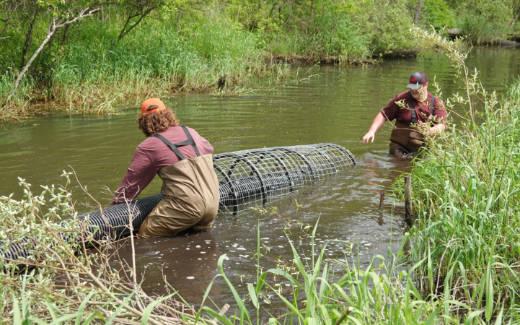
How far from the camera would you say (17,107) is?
12.9m

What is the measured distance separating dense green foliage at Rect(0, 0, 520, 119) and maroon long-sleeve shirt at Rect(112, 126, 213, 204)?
23.9 feet

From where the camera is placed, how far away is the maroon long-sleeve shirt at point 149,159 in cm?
619

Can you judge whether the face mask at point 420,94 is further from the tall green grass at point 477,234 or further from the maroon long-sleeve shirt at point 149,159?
the maroon long-sleeve shirt at point 149,159

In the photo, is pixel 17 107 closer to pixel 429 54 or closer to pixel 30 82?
pixel 30 82

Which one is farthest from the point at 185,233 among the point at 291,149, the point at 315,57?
the point at 315,57

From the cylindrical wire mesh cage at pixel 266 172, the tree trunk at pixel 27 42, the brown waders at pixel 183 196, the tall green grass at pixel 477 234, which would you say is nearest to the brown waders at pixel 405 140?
the cylindrical wire mesh cage at pixel 266 172

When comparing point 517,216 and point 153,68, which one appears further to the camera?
point 153,68

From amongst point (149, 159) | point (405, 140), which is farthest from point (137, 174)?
point (405, 140)

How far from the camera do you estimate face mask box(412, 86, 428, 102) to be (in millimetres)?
8727

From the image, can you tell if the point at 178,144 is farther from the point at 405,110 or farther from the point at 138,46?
the point at 138,46

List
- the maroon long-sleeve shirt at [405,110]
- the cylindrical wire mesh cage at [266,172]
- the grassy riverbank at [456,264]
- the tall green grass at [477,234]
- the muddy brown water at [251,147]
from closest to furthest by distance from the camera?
the grassy riverbank at [456,264]
the tall green grass at [477,234]
the muddy brown water at [251,147]
the cylindrical wire mesh cage at [266,172]
the maroon long-sleeve shirt at [405,110]

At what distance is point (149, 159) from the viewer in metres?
6.20

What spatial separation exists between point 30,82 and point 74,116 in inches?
72.4

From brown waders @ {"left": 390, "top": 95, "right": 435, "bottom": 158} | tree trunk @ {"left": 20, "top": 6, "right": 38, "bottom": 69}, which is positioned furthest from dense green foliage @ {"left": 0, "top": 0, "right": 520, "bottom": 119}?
brown waders @ {"left": 390, "top": 95, "right": 435, "bottom": 158}
